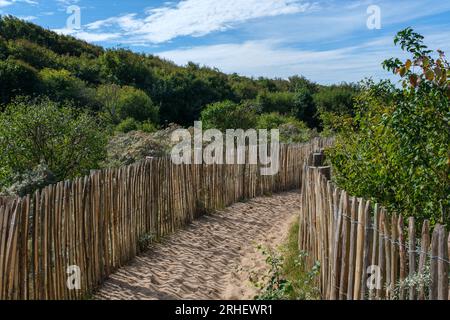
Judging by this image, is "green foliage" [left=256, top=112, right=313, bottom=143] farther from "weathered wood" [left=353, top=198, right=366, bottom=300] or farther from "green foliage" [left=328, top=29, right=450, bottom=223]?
"weathered wood" [left=353, top=198, right=366, bottom=300]

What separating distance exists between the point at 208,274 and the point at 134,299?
3.83ft

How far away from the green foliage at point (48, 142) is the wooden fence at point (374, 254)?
5564mm

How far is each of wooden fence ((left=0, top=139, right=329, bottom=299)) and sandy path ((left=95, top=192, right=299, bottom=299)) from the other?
225 millimetres

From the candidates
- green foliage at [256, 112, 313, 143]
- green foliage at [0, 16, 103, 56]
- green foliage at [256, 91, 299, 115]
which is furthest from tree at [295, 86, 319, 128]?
green foliage at [0, 16, 103, 56]

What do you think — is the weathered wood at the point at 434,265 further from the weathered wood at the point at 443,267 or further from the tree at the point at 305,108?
the tree at the point at 305,108

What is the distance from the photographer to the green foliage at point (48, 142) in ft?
27.2

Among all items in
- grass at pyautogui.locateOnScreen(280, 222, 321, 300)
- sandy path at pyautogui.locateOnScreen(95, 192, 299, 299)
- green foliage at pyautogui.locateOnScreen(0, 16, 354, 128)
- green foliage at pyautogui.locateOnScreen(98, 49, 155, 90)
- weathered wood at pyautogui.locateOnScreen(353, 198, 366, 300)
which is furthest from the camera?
green foliage at pyautogui.locateOnScreen(98, 49, 155, 90)

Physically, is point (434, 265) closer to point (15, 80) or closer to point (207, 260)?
point (207, 260)

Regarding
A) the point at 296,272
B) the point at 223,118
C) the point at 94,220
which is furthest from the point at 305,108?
the point at 94,220

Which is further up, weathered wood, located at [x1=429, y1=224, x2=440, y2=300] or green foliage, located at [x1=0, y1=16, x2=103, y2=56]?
green foliage, located at [x1=0, y1=16, x2=103, y2=56]

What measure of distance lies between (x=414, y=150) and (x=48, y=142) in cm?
682

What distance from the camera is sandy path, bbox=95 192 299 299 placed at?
4.99 meters

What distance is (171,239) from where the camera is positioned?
271 inches

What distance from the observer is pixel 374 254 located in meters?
3.38
